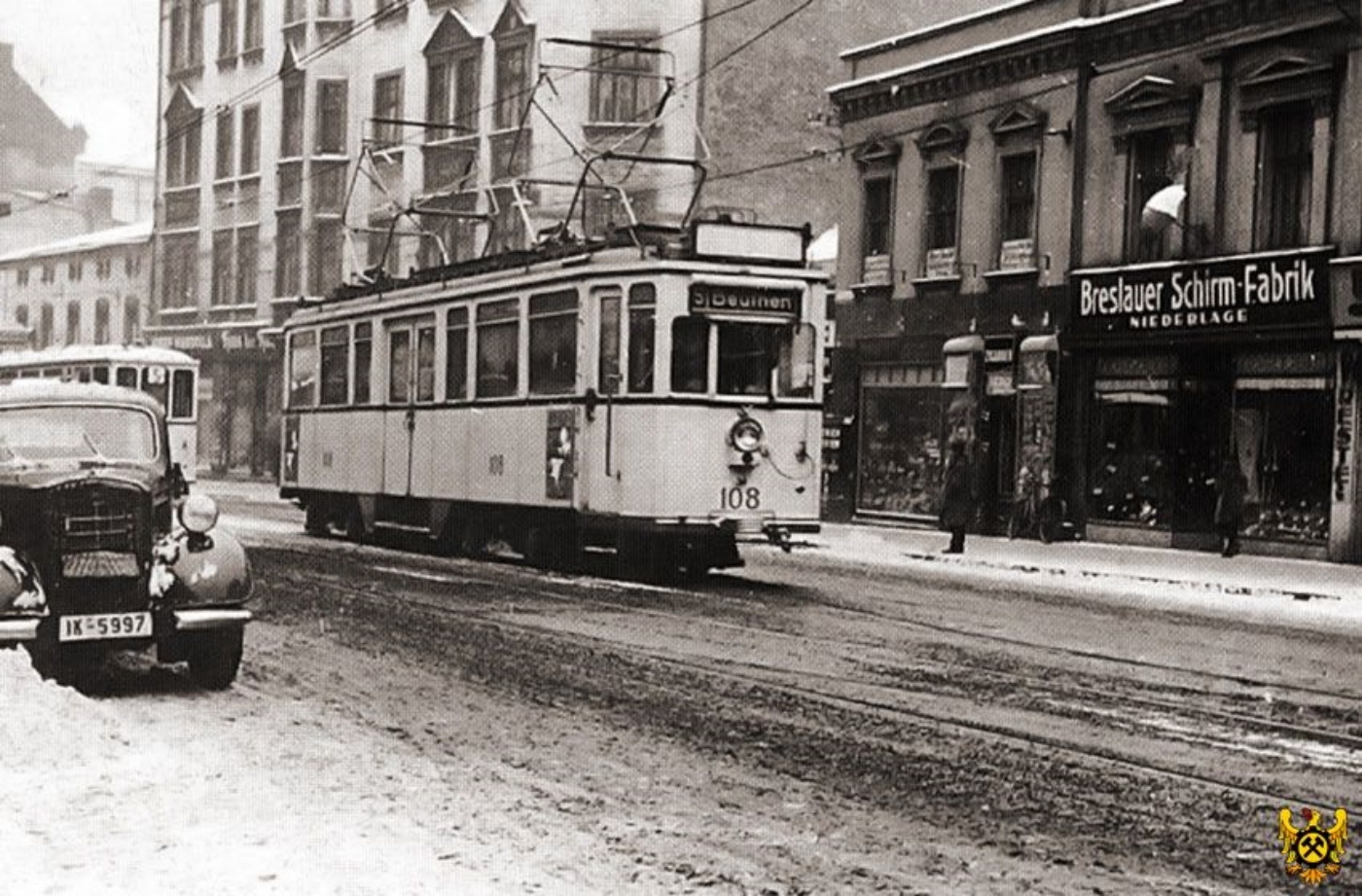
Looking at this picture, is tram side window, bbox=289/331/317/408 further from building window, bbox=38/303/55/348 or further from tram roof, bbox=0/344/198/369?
building window, bbox=38/303/55/348

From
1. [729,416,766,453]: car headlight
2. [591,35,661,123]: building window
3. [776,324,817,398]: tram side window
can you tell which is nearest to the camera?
[729,416,766,453]: car headlight

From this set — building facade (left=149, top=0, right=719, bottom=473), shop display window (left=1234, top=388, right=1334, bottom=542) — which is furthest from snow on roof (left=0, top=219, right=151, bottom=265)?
shop display window (left=1234, top=388, right=1334, bottom=542)

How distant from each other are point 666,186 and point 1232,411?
1758 centimetres

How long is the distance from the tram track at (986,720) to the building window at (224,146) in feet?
143

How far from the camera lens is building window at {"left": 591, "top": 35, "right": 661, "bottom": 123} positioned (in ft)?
133

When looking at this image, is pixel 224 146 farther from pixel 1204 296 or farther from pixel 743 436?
pixel 743 436

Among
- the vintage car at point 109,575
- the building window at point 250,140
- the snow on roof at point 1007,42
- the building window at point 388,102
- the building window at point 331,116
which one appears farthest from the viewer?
the building window at point 250,140

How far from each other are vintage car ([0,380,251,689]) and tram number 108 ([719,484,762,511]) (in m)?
8.00

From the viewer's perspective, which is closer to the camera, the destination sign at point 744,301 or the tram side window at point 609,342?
the destination sign at point 744,301

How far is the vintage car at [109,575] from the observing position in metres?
10.5

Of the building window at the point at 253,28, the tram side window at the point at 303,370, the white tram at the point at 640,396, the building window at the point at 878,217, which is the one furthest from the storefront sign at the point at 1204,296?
the building window at the point at 253,28

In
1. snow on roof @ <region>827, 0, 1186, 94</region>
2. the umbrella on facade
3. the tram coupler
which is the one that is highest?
snow on roof @ <region>827, 0, 1186, 94</region>

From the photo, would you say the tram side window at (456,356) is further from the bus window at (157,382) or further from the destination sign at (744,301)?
the bus window at (157,382)

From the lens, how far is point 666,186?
4009 cm
